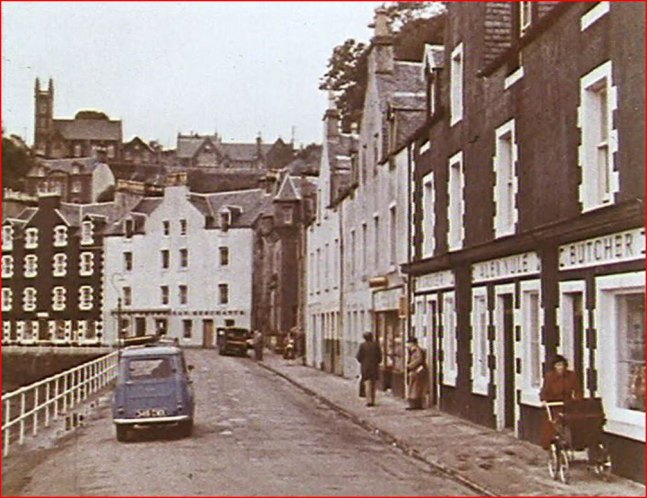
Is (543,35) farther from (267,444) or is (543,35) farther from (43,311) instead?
(43,311)

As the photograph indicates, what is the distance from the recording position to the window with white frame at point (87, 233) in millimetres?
65500

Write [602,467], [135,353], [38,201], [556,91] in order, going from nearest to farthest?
[602,467]
[556,91]
[135,353]
[38,201]

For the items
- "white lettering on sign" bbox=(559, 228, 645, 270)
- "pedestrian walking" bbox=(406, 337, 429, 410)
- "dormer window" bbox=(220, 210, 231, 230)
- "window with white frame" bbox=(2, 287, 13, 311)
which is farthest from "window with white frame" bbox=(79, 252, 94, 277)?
"white lettering on sign" bbox=(559, 228, 645, 270)

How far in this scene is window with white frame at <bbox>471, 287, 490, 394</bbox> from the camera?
22.3 m

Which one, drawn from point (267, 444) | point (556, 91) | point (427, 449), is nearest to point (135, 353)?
point (267, 444)

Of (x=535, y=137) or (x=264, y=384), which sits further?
(x=264, y=384)

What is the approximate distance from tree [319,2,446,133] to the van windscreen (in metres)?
21.4

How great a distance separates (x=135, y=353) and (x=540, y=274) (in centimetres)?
762

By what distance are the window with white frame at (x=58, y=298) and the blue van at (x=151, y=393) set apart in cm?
3808

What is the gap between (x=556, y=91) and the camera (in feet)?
58.4

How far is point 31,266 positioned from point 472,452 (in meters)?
43.3

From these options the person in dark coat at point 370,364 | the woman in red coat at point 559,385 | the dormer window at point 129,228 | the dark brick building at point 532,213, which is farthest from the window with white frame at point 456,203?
the dormer window at point 129,228

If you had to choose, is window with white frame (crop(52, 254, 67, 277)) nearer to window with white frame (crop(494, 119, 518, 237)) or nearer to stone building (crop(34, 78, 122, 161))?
stone building (crop(34, 78, 122, 161))

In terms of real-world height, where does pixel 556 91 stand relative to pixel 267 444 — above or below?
above
